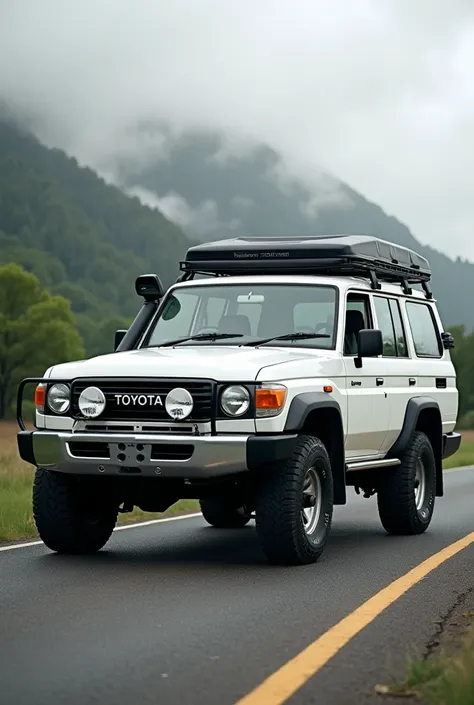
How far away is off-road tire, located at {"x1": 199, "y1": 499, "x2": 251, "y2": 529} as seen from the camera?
12227 millimetres

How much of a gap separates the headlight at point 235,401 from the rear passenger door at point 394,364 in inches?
101

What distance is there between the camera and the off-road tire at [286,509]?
877cm

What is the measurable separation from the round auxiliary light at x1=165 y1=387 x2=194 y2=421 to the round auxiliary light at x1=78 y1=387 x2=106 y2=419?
1.70 ft

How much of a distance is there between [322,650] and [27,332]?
237 ft

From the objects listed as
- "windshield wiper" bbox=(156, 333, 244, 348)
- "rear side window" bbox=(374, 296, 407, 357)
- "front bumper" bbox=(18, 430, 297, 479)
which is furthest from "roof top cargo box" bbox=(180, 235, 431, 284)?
"front bumper" bbox=(18, 430, 297, 479)

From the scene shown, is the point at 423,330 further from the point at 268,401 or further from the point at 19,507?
the point at 19,507

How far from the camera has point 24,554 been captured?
31.8 feet

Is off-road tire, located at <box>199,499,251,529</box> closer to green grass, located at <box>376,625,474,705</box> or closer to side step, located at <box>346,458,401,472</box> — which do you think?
side step, located at <box>346,458,401,472</box>

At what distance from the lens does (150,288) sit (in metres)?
11.1

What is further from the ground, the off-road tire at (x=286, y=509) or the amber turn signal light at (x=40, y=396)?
the amber turn signal light at (x=40, y=396)

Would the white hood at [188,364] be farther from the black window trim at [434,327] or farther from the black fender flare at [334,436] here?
the black window trim at [434,327]

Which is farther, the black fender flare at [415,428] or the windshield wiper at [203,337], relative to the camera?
the black fender flare at [415,428]

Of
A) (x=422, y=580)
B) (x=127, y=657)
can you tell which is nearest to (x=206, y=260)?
(x=422, y=580)

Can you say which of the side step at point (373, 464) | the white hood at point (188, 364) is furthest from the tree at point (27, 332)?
the white hood at point (188, 364)
